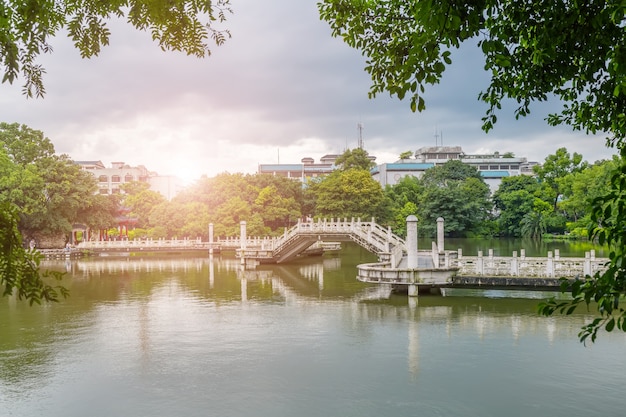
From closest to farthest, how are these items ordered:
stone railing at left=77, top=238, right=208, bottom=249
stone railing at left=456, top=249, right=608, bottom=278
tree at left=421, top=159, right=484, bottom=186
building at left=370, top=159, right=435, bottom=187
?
stone railing at left=456, top=249, right=608, bottom=278 < stone railing at left=77, top=238, right=208, bottom=249 < tree at left=421, top=159, right=484, bottom=186 < building at left=370, top=159, right=435, bottom=187

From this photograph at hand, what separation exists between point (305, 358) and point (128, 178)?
68.7m

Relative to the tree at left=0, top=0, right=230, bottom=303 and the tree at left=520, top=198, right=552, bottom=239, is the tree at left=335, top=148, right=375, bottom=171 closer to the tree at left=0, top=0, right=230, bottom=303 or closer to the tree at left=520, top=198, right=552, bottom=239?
the tree at left=520, top=198, right=552, bottom=239

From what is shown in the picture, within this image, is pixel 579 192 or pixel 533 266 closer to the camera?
pixel 533 266

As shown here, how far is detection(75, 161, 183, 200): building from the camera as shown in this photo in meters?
71.1

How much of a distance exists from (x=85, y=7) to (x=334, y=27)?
2512mm

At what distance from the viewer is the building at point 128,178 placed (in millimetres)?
71062

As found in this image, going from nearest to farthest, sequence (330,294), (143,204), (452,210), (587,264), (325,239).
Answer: (587,264) < (330,294) < (325,239) < (143,204) < (452,210)

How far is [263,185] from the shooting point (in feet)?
169

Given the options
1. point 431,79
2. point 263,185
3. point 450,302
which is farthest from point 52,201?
point 431,79

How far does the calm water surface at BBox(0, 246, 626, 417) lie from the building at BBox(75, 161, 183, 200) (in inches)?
2097

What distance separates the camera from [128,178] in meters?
74.6

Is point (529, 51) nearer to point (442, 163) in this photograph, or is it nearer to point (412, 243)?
point (412, 243)

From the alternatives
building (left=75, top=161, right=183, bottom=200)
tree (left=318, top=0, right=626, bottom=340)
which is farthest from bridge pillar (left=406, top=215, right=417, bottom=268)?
building (left=75, top=161, right=183, bottom=200)

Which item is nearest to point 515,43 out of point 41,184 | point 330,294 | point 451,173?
point 330,294
